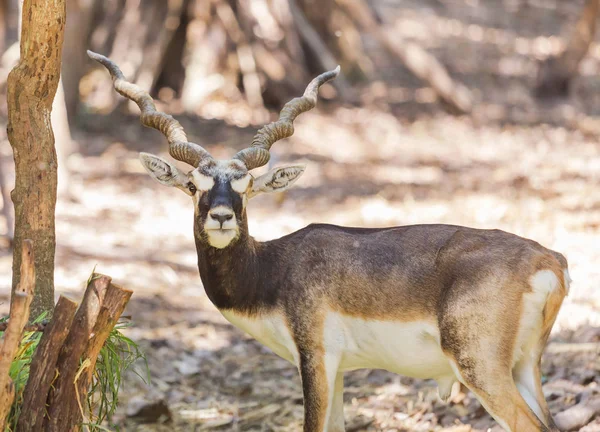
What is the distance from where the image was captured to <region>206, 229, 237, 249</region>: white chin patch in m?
5.36

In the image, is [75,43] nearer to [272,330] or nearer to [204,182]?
[204,182]

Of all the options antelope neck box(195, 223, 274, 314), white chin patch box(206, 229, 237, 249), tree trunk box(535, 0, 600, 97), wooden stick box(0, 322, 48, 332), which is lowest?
wooden stick box(0, 322, 48, 332)

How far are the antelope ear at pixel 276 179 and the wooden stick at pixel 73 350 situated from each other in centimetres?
163

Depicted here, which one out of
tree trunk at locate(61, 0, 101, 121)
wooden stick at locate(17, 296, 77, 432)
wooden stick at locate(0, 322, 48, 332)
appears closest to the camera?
wooden stick at locate(17, 296, 77, 432)

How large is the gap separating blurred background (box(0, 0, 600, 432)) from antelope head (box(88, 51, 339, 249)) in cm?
193

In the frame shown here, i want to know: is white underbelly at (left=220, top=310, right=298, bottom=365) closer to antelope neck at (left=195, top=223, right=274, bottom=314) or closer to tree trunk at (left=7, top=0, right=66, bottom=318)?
antelope neck at (left=195, top=223, right=274, bottom=314)

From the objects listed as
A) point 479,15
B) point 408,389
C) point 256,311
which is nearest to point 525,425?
point 256,311

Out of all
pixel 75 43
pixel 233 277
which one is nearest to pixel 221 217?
pixel 233 277

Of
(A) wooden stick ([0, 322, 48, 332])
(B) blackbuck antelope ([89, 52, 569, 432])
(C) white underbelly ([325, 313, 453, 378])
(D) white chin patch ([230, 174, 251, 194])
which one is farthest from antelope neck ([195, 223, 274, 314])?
(A) wooden stick ([0, 322, 48, 332])

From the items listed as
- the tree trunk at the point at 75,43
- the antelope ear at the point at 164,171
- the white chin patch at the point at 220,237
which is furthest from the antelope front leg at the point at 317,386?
the tree trunk at the point at 75,43

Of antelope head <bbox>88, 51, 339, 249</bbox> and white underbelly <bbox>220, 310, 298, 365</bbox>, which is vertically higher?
antelope head <bbox>88, 51, 339, 249</bbox>

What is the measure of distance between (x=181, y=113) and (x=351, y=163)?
3895 millimetres

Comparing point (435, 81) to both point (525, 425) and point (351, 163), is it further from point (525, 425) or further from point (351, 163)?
point (525, 425)

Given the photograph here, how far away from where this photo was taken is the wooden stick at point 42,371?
14.3ft
